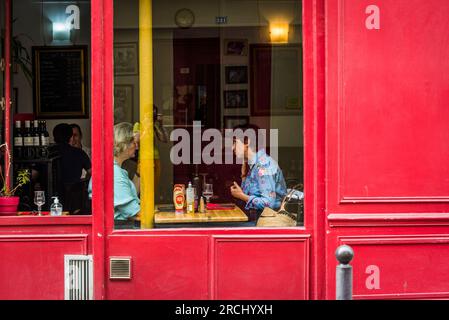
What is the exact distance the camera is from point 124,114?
6391mm

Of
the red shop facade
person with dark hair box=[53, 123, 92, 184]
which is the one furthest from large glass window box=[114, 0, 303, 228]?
person with dark hair box=[53, 123, 92, 184]

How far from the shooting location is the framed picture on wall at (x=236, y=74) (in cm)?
669

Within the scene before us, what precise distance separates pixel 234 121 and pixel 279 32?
0.97m

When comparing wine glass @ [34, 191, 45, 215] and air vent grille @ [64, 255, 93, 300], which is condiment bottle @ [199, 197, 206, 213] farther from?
wine glass @ [34, 191, 45, 215]

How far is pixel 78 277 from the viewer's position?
626 cm

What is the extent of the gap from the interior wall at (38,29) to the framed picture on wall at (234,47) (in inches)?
66.7

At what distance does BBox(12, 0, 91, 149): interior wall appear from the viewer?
7482mm

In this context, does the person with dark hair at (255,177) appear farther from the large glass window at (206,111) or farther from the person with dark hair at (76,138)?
the person with dark hair at (76,138)

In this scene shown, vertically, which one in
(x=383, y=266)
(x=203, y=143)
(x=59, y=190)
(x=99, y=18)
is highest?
(x=99, y=18)

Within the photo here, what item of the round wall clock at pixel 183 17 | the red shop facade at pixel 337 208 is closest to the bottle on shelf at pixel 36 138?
the red shop facade at pixel 337 208

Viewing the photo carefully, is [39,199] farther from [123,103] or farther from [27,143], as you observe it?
[123,103]
